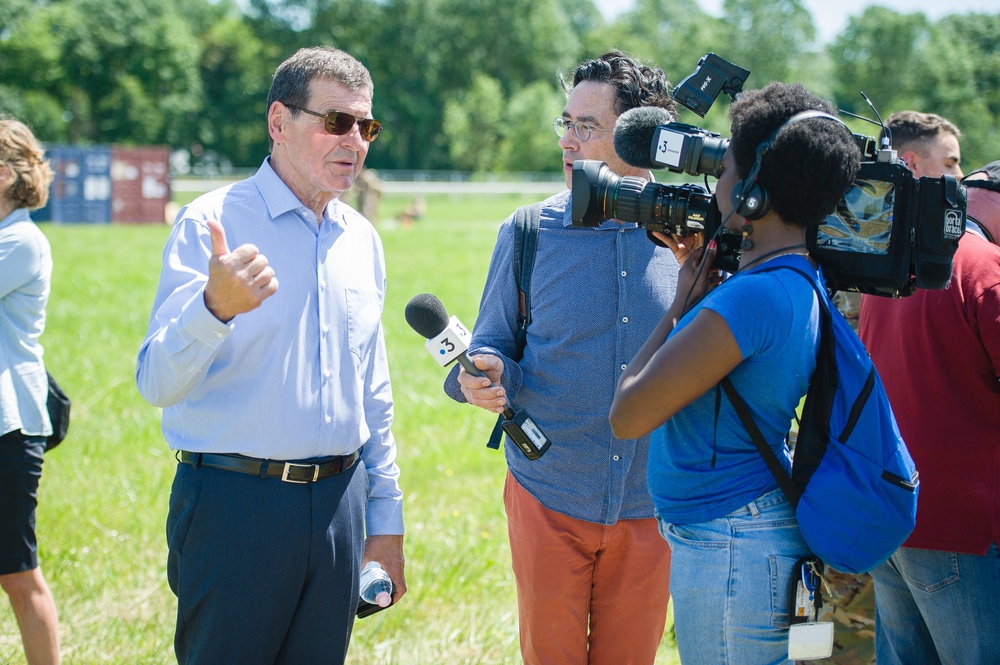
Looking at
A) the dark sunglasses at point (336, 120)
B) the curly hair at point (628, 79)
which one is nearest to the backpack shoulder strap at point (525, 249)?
the curly hair at point (628, 79)

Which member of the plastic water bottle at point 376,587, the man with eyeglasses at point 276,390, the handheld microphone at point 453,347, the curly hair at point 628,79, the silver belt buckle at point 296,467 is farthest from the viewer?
the curly hair at point 628,79

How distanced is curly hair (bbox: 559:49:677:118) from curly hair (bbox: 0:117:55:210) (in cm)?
232

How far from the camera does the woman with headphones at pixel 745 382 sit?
227 centimetres

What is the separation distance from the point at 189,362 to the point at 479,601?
295cm

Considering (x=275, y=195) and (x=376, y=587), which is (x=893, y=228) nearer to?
(x=275, y=195)

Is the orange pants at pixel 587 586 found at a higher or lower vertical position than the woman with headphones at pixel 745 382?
lower

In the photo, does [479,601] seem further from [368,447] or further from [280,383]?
[280,383]

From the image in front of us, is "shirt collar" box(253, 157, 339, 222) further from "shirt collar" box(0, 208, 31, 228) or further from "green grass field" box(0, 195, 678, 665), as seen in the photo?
"green grass field" box(0, 195, 678, 665)

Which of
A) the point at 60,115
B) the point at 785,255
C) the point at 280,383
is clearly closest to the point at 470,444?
the point at 280,383

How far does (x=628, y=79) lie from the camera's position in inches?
134

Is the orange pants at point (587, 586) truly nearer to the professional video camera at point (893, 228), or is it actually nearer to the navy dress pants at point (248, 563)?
the navy dress pants at point (248, 563)

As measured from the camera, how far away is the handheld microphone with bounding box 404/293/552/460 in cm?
292

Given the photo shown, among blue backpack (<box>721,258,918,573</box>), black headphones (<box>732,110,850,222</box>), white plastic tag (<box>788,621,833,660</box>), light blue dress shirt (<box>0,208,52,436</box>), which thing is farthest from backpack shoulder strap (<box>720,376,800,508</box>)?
light blue dress shirt (<box>0,208,52,436</box>)

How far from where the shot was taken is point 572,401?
10.9ft
